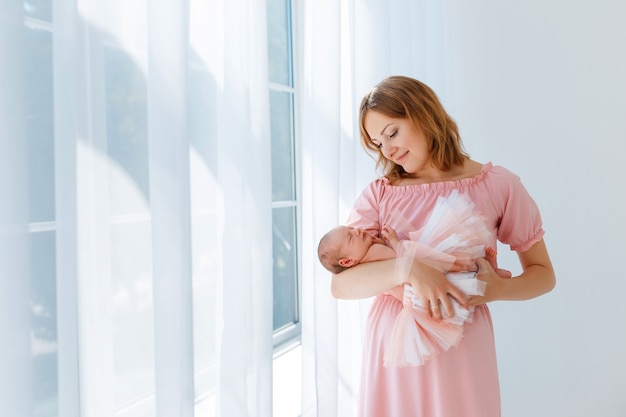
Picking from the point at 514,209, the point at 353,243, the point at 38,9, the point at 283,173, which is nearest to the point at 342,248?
the point at 353,243

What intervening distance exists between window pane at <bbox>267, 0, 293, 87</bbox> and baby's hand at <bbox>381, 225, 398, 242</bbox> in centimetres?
98

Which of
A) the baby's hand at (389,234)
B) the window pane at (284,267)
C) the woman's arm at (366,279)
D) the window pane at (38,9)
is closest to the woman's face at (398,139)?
the baby's hand at (389,234)

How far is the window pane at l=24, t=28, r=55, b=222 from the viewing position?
82 centimetres

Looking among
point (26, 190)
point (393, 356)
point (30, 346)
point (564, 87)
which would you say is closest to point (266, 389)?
point (393, 356)

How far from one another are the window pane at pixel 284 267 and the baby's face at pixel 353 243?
2.75ft

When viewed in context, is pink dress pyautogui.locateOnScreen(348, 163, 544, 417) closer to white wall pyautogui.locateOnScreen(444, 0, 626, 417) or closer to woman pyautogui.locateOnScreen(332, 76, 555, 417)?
woman pyautogui.locateOnScreen(332, 76, 555, 417)

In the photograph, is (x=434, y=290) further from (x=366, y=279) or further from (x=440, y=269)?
(x=366, y=279)

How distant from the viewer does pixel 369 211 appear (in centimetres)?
133

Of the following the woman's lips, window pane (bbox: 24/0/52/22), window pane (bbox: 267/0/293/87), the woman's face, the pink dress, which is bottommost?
the pink dress

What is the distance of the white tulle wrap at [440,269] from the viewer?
1.11 metres

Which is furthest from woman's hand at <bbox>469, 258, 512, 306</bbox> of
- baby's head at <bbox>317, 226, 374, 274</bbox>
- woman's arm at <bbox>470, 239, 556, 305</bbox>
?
baby's head at <bbox>317, 226, 374, 274</bbox>

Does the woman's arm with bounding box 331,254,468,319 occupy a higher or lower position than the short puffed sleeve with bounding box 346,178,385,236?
lower

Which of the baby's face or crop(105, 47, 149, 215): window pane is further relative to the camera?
the baby's face

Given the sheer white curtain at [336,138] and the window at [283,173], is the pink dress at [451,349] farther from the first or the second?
the window at [283,173]
